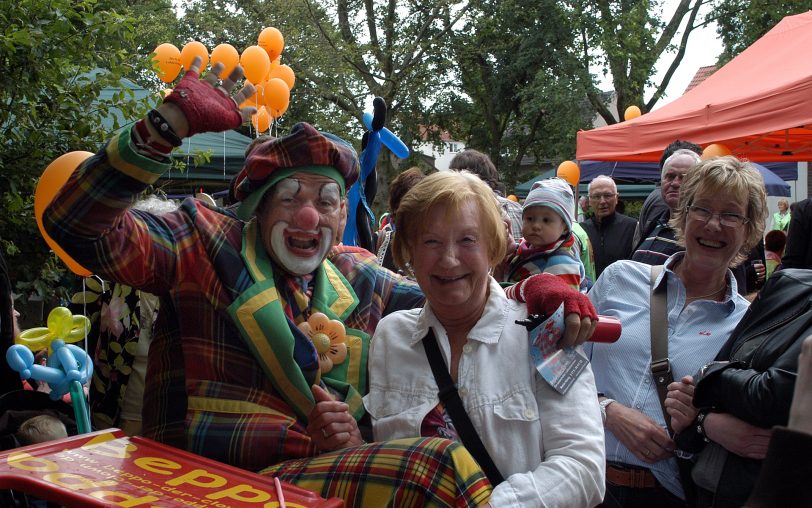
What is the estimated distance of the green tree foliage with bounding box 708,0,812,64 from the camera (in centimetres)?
1686

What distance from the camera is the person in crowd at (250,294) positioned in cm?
190

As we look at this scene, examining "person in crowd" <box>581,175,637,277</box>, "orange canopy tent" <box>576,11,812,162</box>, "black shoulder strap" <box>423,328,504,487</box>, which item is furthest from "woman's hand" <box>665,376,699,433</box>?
"orange canopy tent" <box>576,11,812,162</box>

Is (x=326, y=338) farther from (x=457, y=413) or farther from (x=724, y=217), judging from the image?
(x=724, y=217)

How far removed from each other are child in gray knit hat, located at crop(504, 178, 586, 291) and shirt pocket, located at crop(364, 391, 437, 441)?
1.62m

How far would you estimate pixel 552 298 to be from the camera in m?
1.96

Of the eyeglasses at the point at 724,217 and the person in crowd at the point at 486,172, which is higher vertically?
the person in crowd at the point at 486,172

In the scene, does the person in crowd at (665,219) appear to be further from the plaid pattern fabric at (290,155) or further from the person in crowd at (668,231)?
the plaid pattern fabric at (290,155)

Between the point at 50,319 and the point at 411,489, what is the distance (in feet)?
5.74

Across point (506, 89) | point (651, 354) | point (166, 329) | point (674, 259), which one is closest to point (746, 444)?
point (651, 354)

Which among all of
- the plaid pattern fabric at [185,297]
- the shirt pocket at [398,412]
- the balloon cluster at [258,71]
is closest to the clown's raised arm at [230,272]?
the plaid pattern fabric at [185,297]

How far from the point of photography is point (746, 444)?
204 cm


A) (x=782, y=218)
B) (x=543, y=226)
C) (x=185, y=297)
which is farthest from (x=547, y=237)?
(x=782, y=218)

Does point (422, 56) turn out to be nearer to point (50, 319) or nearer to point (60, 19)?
point (60, 19)

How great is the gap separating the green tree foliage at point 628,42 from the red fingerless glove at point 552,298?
16423 millimetres
